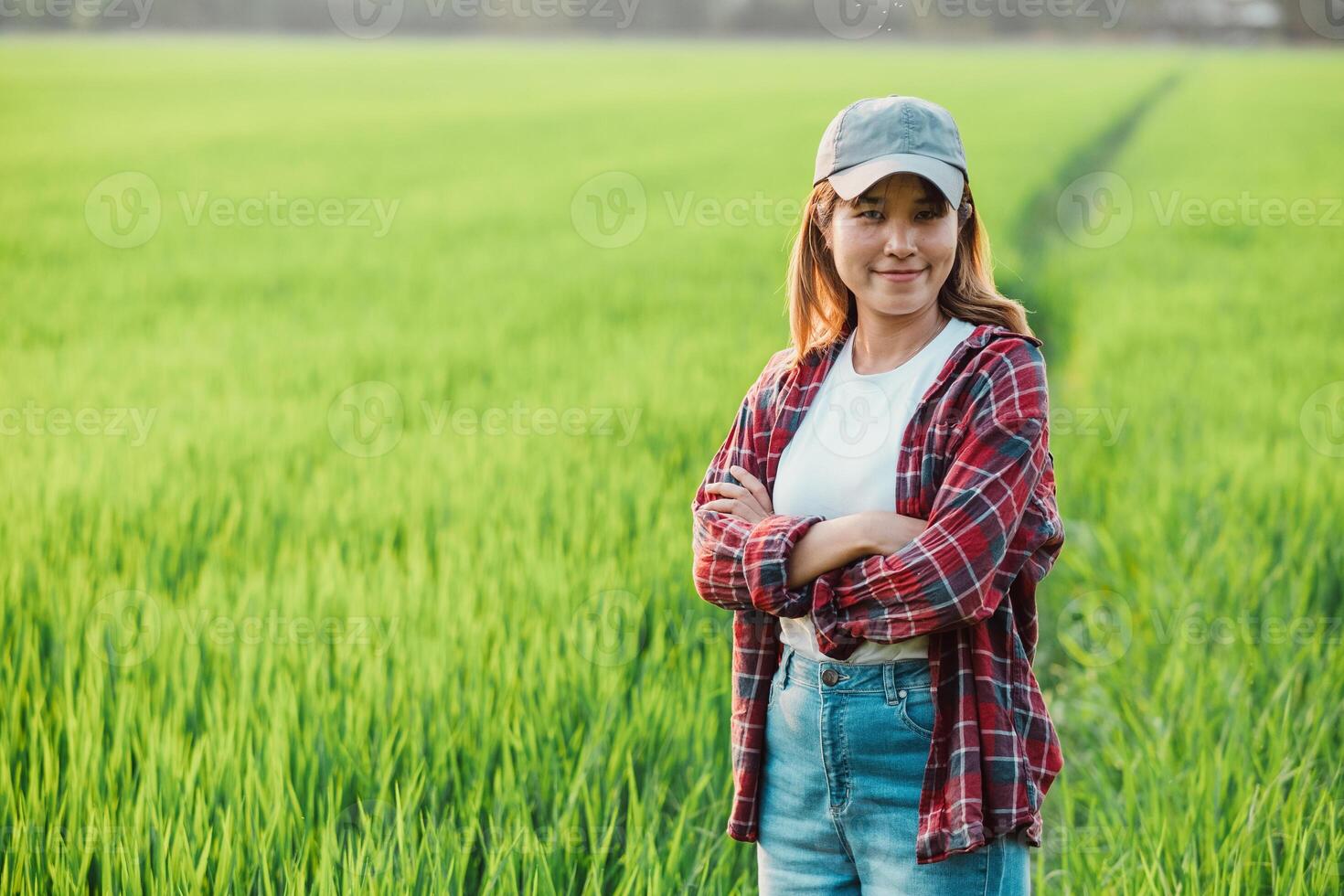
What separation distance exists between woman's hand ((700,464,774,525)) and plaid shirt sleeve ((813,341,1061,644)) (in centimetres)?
16

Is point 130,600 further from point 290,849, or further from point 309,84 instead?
point 309,84

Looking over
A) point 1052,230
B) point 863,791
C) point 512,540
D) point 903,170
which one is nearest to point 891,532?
point 863,791

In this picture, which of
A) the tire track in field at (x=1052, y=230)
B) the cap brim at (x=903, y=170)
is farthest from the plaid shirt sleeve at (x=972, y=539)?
the tire track in field at (x=1052, y=230)

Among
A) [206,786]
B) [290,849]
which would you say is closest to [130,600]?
[206,786]

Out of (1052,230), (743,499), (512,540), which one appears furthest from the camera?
(1052,230)

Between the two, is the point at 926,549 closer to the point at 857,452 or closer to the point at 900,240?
the point at 857,452

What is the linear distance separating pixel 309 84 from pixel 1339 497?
78.6ft

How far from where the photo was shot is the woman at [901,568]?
54.1 inches

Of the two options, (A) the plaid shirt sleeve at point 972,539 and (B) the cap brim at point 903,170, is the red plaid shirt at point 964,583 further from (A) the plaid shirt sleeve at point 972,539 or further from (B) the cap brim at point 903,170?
(B) the cap brim at point 903,170

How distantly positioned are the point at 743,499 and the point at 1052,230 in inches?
399

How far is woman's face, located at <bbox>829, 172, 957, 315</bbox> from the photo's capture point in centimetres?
145

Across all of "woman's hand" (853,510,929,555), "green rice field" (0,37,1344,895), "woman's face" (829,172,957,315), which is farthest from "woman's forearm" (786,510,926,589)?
"green rice field" (0,37,1344,895)

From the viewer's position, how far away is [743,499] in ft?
5.13

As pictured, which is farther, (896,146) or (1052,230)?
(1052,230)
